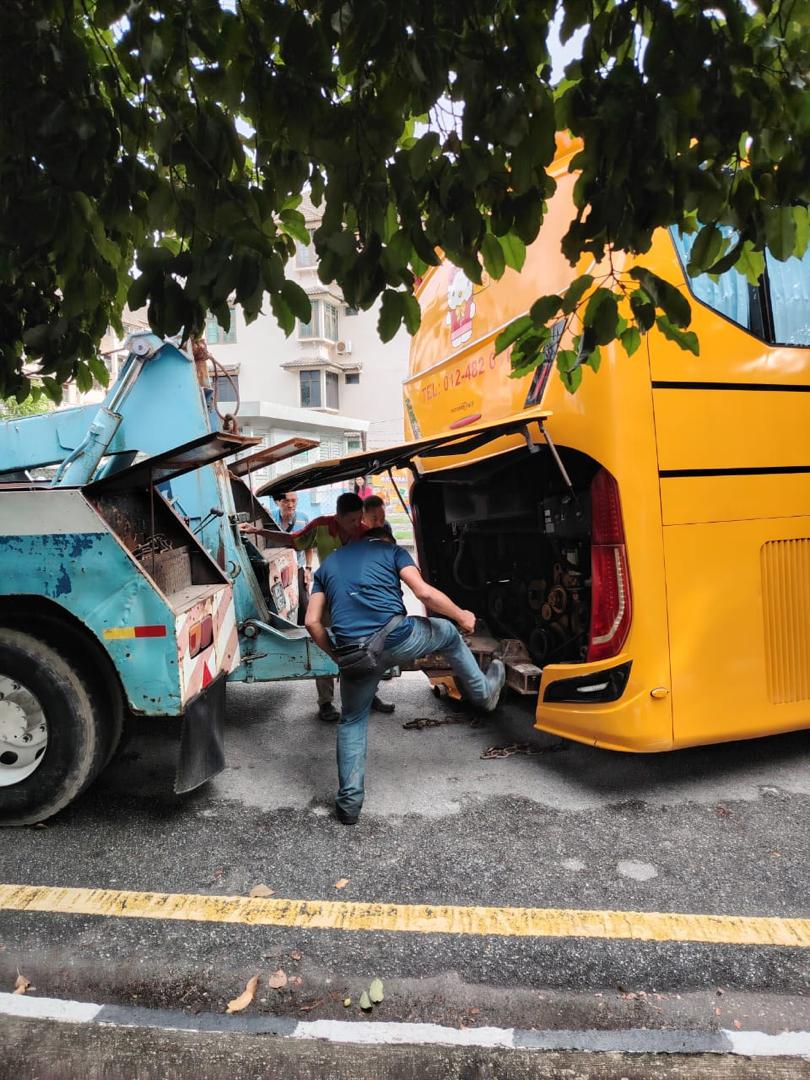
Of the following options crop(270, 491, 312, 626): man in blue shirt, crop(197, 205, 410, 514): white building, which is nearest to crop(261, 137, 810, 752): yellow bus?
crop(270, 491, 312, 626): man in blue shirt

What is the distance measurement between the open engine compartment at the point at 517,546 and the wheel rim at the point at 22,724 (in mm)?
2844

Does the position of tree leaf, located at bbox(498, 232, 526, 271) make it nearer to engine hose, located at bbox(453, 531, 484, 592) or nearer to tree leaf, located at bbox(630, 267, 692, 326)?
tree leaf, located at bbox(630, 267, 692, 326)

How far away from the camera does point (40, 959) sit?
2557mm

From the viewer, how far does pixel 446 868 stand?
3.13 meters

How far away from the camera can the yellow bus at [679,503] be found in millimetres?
3537

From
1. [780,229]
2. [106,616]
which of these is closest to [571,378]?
[780,229]

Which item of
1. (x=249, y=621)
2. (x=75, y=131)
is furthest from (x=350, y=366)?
(x=75, y=131)

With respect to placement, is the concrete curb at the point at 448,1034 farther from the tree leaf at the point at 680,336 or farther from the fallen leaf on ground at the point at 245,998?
the tree leaf at the point at 680,336

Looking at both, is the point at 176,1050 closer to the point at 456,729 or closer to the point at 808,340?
the point at 456,729

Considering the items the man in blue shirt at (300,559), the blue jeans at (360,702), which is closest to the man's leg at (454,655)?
the blue jeans at (360,702)

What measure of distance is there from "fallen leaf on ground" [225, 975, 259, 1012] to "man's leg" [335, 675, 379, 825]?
1.20 meters

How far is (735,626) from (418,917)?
7.21 feet

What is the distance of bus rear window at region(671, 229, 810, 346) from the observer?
3.65m

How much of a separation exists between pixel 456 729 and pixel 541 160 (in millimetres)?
3824
